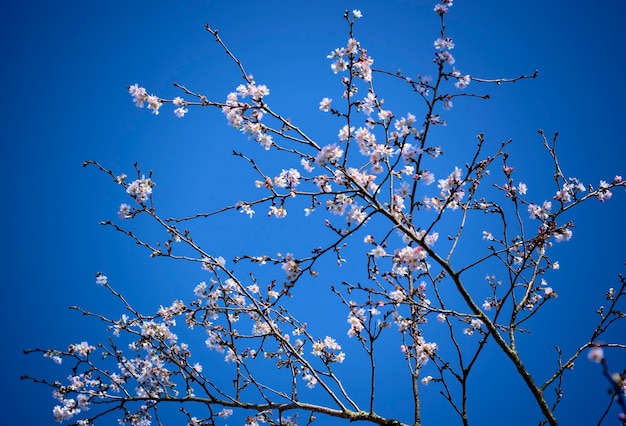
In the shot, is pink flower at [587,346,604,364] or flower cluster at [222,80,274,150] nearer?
pink flower at [587,346,604,364]

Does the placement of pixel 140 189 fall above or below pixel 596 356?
above

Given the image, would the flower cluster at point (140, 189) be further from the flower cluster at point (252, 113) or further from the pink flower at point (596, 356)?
the pink flower at point (596, 356)

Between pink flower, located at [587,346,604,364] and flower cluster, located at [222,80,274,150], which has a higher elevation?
flower cluster, located at [222,80,274,150]

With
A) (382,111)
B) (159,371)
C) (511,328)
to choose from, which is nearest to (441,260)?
(511,328)

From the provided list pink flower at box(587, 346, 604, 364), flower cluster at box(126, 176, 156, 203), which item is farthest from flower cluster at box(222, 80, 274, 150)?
pink flower at box(587, 346, 604, 364)

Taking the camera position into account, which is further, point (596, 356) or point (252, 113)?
point (252, 113)

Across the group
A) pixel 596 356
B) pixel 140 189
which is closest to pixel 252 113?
pixel 140 189

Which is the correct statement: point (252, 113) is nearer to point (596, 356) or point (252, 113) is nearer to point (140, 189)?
point (140, 189)

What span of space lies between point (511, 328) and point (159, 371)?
196 inches

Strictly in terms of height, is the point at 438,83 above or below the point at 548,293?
above

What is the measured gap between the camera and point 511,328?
14.5ft

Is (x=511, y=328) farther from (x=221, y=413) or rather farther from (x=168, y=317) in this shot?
(x=221, y=413)

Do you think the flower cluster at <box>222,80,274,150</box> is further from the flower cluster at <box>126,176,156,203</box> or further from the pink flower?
the pink flower

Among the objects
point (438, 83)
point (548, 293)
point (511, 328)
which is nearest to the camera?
point (438, 83)
